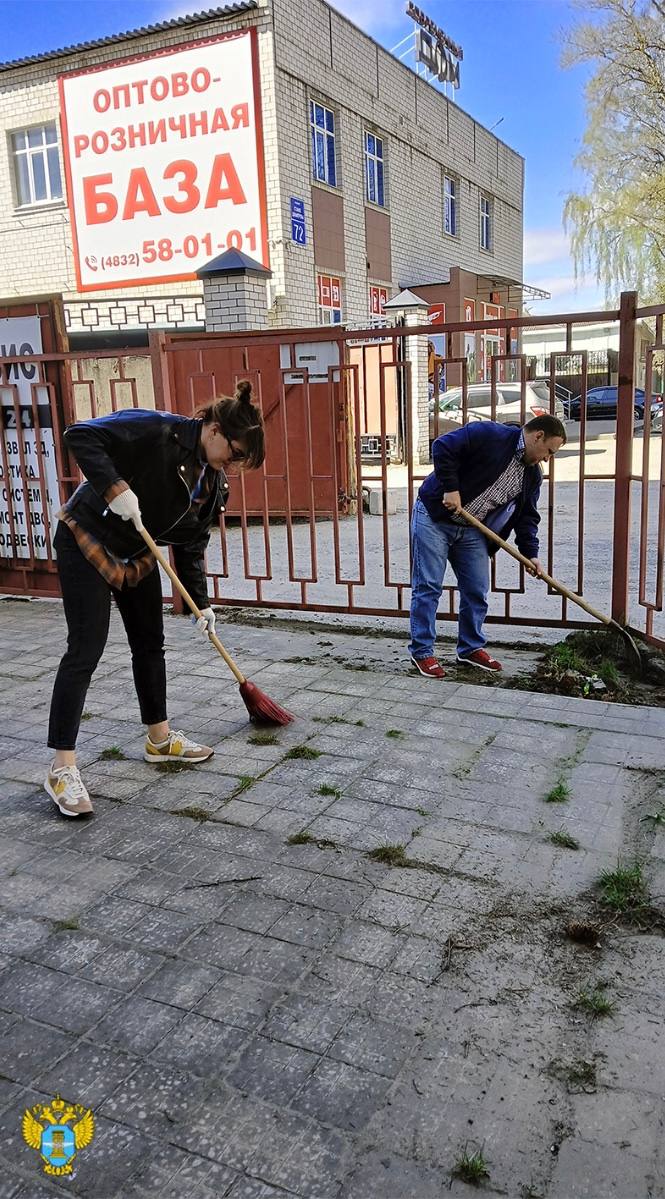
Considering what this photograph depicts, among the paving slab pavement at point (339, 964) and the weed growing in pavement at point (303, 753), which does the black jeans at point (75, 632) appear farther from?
the weed growing in pavement at point (303, 753)

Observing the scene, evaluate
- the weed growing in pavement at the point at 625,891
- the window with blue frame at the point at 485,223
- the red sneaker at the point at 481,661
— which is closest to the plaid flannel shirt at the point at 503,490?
the red sneaker at the point at 481,661

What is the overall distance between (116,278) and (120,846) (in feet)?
50.2

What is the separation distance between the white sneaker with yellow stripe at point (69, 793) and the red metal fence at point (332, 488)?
8.08ft

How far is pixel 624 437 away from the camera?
489cm

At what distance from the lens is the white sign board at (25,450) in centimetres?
650

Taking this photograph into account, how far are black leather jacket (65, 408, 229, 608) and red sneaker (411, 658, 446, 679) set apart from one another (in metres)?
1.94

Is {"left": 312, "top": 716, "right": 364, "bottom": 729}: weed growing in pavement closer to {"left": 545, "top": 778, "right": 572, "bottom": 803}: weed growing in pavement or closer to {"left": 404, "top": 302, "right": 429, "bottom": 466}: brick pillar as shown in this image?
{"left": 545, "top": 778, "right": 572, "bottom": 803}: weed growing in pavement

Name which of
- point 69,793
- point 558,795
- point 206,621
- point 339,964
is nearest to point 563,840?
point 558,795

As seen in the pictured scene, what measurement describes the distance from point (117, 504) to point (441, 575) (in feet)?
7.57

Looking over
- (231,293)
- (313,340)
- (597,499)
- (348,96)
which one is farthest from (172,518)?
(348,96)

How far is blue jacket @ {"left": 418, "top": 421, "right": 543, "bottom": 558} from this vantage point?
463 centimetres

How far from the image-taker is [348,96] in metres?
18.2

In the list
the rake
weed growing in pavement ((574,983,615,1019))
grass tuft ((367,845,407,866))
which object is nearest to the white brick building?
the rake

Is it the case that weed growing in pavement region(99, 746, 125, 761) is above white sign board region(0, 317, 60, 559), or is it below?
below
